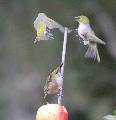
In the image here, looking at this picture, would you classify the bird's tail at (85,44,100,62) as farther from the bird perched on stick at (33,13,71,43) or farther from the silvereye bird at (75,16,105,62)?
the bird perched on stick at (33,13,71,43)

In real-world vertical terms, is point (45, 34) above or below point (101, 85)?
above

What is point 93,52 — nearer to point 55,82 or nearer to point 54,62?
point 55,82

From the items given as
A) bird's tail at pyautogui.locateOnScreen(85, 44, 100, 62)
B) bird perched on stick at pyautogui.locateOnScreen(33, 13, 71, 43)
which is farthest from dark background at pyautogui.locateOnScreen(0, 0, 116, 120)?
bird perched on stick at pyautogui.locateOnScreen(33, 13, 71, 43)

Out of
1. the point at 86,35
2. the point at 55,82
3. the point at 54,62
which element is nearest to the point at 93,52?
the point at 86,35

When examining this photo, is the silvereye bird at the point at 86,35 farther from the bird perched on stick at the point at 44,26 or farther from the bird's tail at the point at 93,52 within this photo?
the bird perched on stick at the point at 44,26

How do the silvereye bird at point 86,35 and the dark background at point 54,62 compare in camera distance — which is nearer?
the silvereye bird at point 86,35

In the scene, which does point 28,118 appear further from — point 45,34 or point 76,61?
point 45,34

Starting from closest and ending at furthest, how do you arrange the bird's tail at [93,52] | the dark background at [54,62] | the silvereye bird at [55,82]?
the silvereye bird at [55,82] < the bird's tail at [93,52] < the dark background at [54,62]

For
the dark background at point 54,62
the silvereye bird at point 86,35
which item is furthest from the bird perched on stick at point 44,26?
the dark background at point 54,62


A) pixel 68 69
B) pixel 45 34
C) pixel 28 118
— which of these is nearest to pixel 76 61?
pixel 68 69
